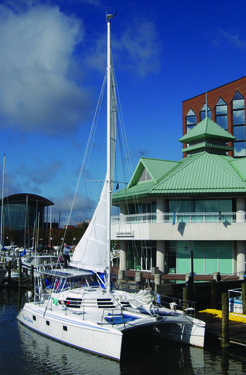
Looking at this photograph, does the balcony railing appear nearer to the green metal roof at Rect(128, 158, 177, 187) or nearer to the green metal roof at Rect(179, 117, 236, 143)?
the green metal roof at Rect(128, 158, 177, 187)

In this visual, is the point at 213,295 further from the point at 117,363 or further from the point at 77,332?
the point at 77,332

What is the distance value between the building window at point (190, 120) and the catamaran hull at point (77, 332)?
6943 centimetres

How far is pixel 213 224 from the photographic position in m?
39.4

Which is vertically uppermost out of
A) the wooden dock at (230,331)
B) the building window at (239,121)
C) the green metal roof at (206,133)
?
the building window at (239,121)

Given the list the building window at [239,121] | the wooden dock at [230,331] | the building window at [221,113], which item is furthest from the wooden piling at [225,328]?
the building window at [221,113]

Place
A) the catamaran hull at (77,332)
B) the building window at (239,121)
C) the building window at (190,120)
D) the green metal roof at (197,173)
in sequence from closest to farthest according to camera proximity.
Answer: the catamaran hull at (77,332) < the green metal roof at (197,173) < the building window at (239,121) < the building window at (190,120)

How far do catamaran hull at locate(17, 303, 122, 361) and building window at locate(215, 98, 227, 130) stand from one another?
2635 inches

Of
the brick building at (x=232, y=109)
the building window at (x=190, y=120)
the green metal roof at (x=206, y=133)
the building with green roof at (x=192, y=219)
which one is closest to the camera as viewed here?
the building with green roof at (x=192, y=219)

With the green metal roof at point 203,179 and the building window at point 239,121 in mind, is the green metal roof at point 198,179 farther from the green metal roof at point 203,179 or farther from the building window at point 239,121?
the building window at point 239,121

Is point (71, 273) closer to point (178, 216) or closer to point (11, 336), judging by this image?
point (11, 336)

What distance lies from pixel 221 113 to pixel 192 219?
4886 centimetres

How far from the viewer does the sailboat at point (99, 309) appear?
2009 cm

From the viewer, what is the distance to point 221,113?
83938 millimetres

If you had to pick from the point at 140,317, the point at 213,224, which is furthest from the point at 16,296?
the point at 140,317
